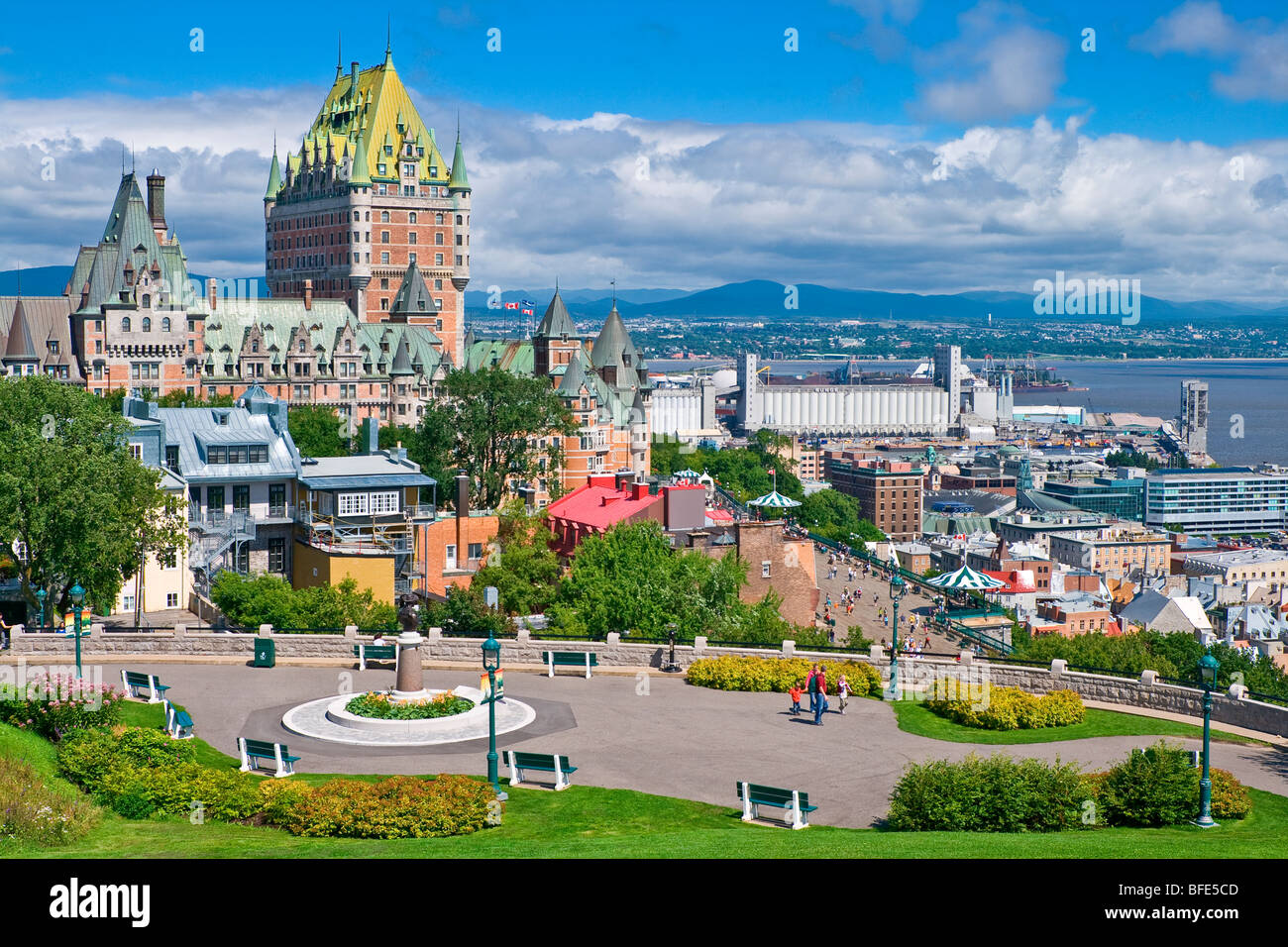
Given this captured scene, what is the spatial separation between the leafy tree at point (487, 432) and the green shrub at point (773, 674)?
1769 inches

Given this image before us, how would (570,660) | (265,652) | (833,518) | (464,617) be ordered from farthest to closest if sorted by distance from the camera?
1. (833,518)
2. (464,617)
3. (570,660)
4. (265,652)

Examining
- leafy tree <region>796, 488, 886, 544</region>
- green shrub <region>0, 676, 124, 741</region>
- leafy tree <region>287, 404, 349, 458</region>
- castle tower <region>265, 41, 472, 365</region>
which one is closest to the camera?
green shrub <region>0, 676, 124, 741</region>

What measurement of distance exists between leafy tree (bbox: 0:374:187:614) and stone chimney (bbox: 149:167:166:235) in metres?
79.0

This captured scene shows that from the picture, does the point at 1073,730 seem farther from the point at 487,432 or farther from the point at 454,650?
the point at 487,432

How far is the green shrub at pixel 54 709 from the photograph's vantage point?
24.1 m

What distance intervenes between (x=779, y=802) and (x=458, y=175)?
396 feet

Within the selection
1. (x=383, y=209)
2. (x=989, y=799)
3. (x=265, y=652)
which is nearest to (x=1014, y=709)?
(x=989, y=799)

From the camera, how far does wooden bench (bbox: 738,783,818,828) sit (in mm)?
21594

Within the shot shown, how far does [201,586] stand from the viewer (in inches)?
1852

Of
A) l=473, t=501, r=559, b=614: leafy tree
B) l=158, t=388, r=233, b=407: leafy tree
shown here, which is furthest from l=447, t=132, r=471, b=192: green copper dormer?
l=473, t=501, r=559, b=614: leafy tree

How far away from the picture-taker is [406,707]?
27719 mm

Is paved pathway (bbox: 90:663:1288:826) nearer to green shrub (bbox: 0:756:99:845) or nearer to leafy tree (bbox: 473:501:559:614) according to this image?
green shrub (bbox: 0:756:99:845)

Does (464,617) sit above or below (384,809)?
above
